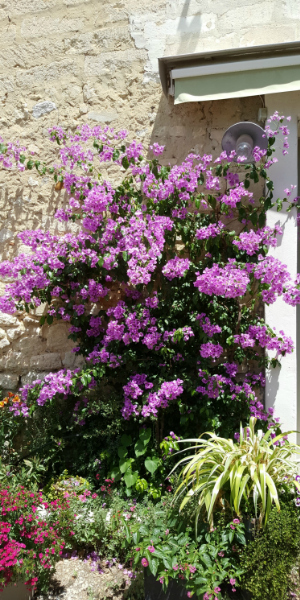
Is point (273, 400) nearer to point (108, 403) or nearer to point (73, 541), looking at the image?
point (108, 403)

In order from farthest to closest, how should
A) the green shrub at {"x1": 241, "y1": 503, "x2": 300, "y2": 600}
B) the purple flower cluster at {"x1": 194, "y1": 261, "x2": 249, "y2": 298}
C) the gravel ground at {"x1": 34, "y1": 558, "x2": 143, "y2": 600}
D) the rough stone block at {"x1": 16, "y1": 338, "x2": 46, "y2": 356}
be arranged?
the rough stone block at {"x1": 16, "y1": 338, "x2": 46, "y2": 356}, the purple flower cluster at {"x1": 194, "y1": 261, "x2": 249, "y2": 298}, the gravel ground at {"x1": 34, "y1": 558, "x2": 143, "y2": 600}, the green shrub at {"x1": 241, "y1": 503, "x2": 300, "y2": 600}

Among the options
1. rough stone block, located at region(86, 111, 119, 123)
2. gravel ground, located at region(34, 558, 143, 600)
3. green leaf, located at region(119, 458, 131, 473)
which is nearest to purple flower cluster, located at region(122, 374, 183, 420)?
green leaf, located at region(119, 458, 131, 473)

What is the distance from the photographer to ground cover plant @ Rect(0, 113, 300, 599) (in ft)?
10.6

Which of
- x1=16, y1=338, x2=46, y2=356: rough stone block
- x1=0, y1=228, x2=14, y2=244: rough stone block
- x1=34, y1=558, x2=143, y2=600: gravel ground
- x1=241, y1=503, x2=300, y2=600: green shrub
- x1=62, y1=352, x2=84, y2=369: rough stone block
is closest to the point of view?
x1=241, y1=503, x2=300, y2=600: green shrub

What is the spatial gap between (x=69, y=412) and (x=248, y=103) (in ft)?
8.54

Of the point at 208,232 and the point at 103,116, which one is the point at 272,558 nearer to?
the point at 208,232

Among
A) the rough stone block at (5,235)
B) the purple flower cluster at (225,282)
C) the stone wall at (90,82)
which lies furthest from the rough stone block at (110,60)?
the purple flower cluster at (225,282)

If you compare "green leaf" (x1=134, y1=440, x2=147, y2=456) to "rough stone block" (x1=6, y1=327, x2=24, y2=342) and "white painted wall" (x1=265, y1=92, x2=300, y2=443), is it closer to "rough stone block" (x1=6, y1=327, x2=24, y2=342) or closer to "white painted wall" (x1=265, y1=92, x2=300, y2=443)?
"white painted wall" (x1=265, y1=92, x2=300, y2=443)

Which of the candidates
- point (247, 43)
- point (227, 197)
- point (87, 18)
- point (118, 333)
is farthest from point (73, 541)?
point (87, 18)

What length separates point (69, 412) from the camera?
12.0 ft

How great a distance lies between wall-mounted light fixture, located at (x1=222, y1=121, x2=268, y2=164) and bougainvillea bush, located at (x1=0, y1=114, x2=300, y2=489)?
2.9 inches

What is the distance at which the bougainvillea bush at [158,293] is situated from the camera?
3256 mm

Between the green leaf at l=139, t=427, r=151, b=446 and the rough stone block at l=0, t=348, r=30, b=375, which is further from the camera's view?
the rough stone block at l=0, t=348, r=30, b=375

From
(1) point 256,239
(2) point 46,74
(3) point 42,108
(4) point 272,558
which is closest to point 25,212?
(3) point 42,108
